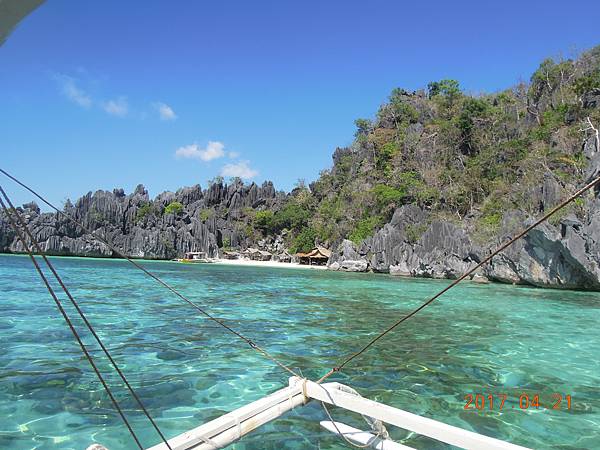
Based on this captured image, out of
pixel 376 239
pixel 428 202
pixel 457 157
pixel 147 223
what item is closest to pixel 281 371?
pixel 376 239

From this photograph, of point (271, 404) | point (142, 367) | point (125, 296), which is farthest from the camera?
point (125, 296)

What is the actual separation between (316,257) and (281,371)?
40341mm

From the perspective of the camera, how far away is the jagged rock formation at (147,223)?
162 feet

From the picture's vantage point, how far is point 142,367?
215 inches

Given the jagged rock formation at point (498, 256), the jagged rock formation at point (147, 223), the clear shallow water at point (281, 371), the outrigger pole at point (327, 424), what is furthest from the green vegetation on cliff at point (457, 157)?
the outrigger pole at point (327, 424)

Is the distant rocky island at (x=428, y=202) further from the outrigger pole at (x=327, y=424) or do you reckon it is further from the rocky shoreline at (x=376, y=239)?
the outrigger pole at (x=327, y=424)

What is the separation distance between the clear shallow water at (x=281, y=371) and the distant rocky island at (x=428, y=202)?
12.5 meters

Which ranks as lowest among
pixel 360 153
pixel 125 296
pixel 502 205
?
pixel 125 296

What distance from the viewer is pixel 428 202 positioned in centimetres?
3725

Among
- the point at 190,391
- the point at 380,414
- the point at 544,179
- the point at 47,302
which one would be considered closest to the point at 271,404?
the point at 380,414

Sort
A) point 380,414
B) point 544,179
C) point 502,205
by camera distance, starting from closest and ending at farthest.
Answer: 1. point 380,414
2. point 544,179
3. point 502,205

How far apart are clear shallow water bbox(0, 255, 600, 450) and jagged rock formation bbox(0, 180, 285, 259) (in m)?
41.8

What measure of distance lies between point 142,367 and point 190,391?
120 cm

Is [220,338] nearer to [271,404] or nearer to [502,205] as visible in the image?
[271,404]
